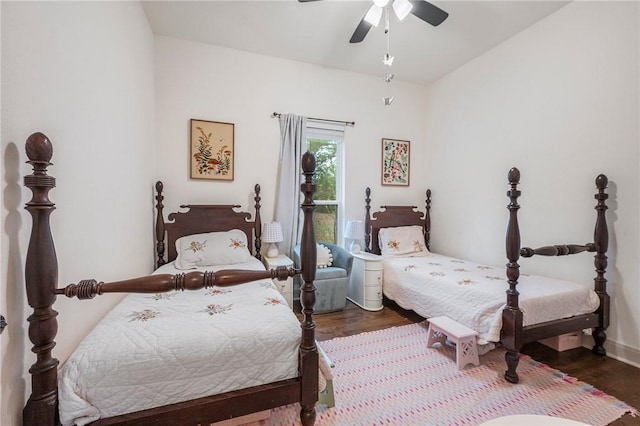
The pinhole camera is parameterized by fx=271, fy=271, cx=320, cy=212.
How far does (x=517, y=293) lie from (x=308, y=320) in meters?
1.43

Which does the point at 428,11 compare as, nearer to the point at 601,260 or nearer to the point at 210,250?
the point at 601,260

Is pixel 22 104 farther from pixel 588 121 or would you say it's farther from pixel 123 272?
pixel 588 121

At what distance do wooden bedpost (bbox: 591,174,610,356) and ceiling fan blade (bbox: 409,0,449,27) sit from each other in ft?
5.68

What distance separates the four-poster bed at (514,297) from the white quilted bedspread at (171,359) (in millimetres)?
1426

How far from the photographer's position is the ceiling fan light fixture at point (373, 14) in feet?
6.60

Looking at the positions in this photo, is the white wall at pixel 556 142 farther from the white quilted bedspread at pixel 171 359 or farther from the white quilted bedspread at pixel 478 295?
the white quilted bedspread at pixel 171 359

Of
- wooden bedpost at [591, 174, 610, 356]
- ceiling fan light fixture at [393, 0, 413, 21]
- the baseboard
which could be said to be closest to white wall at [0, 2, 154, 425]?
ceiling fan light fixture at [393, 0, 413, 21]

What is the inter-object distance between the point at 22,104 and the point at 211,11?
2.02m

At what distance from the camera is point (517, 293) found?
69.3 inches

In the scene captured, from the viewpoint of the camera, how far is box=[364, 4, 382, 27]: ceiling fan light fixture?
2011 mm

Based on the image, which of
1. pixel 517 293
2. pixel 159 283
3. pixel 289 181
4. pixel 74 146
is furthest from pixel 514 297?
pixel 74 146

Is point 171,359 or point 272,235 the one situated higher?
point 272,235

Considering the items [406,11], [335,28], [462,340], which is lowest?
[462,340]

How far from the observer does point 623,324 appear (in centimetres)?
203
